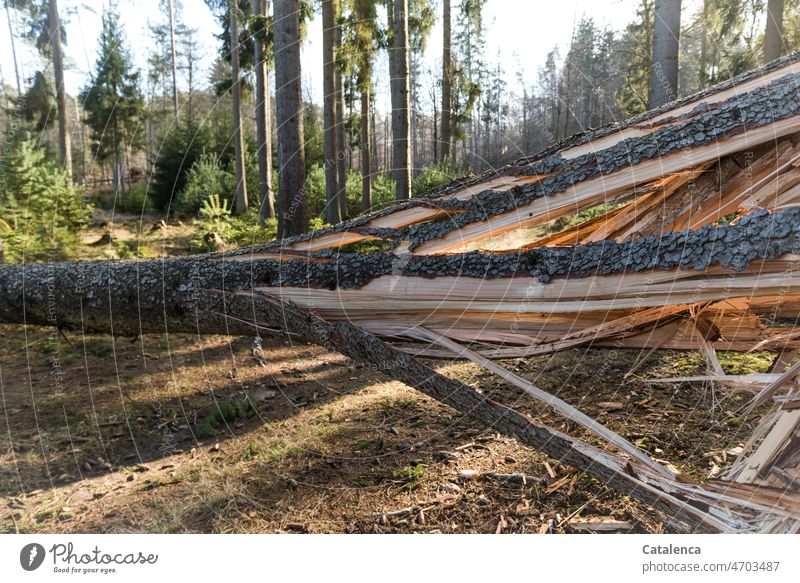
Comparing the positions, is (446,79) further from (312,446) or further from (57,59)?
(57,59)

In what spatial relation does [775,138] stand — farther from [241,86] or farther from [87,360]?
[241,86]

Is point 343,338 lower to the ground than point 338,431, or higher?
higher

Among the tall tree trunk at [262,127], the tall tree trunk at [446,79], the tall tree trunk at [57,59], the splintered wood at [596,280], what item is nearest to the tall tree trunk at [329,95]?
the tall tree trunk at [262,127]

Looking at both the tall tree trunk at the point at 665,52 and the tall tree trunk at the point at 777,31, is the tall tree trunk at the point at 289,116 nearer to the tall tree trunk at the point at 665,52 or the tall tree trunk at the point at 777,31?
the tall tree trunk at the point at 665,52

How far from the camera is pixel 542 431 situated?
2.12 m

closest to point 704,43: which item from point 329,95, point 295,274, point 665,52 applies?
point 665,52

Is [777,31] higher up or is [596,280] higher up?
[777,31]

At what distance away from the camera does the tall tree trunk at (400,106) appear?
3125 millimetres

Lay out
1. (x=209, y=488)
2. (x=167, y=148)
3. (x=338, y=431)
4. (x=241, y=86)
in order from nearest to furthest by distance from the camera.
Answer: (x=209, y=488), (x=338, y=431), (x=241, y=86), (x=167, y=148)

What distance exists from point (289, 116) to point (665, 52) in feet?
11.7

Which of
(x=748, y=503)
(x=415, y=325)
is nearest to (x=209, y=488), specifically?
(x=415, y=325)

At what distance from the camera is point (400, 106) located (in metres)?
3.39

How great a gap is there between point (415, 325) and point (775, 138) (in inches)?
73.2

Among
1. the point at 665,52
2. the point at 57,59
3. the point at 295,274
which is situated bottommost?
the point at 295,274
